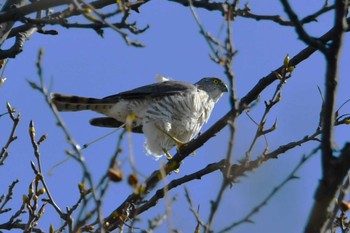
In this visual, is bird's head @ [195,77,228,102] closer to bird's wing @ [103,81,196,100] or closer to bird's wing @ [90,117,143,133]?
bird's wing @ [103,81,196,100]

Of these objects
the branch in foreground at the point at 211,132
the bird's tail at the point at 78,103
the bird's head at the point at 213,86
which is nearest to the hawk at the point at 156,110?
the bird's tail at the point at 78,103

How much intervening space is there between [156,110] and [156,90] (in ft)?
1.07

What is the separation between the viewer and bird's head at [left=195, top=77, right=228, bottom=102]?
351 inches

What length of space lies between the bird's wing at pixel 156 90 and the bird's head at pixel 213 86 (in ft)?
2.08

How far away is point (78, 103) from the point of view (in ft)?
25.1

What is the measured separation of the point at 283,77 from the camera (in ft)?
15.3

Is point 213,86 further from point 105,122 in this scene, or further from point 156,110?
point 105,122

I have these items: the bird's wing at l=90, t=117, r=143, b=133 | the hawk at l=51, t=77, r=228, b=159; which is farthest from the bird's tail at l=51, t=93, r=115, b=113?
the bird's wing at l=90, t=117, r=143, b=133

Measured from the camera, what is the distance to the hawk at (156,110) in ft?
25.2

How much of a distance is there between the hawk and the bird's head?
610 millimetres

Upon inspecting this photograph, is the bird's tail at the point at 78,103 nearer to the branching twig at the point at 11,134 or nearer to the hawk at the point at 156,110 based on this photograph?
the hawk at the point at 156,110

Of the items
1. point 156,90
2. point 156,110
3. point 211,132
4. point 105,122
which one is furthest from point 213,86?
point 211,132

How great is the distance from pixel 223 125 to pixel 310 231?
208 centimetres

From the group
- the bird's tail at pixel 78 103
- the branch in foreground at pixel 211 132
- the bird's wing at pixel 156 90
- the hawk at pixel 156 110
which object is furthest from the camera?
the bird's wing at pixel 156 90
